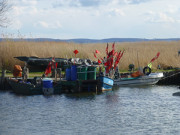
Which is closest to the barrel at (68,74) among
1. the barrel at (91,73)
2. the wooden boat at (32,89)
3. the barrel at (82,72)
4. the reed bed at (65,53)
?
the barrel at (82,72)

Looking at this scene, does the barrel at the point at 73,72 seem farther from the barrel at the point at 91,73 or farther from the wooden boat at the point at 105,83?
the wooden boat at the point at 105,83

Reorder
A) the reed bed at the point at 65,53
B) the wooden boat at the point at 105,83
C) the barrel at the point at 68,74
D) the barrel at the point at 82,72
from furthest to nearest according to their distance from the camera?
the reed bed at the point at 65,53, the wooden boat at the point at 105,83, the barrel at the point at 68,74, the barrel at the point at 82,72

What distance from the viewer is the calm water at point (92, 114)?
23375 mm

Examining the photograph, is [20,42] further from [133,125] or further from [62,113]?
[133,125]

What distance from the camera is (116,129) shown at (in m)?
23.4

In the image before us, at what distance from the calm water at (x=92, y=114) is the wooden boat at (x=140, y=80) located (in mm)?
4507

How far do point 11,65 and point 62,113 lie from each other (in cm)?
1830

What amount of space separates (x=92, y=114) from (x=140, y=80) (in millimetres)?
16791

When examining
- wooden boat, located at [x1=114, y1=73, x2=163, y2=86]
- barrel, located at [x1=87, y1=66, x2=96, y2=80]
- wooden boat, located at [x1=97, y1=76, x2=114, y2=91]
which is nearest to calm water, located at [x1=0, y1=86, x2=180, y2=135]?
wooden boat, located at [x1=97, y1=76, x2=114, y2=91]

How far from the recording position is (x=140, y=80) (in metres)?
43.8

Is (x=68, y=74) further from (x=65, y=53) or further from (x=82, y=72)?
(x=65, y=53)

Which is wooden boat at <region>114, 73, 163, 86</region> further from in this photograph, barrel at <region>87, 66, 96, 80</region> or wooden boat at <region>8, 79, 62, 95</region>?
wooden boat at <region>8, 79, 62, 95</region>

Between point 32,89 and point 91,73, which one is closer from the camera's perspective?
point 32,89

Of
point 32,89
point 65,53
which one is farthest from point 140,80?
point 32,89
